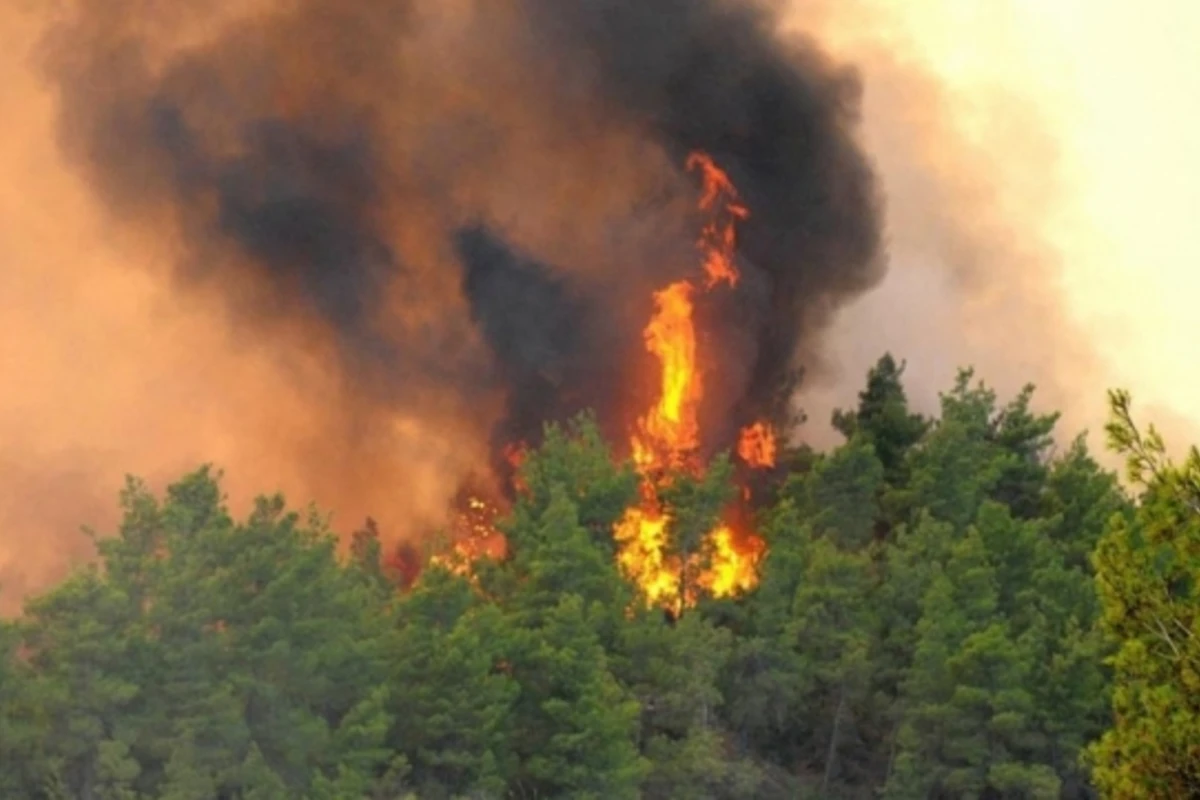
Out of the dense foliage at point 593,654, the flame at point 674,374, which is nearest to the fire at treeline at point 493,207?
the flame at point 674,374

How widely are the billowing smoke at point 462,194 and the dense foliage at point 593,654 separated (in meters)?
9.92

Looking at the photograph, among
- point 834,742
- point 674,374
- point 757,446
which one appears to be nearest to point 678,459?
point 674,374

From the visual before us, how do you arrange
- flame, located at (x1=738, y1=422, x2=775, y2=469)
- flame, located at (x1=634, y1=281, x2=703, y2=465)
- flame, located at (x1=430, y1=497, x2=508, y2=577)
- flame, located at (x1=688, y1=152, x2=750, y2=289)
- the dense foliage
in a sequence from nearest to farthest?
the dense foliage → flame, located at (x1=430, y1=497, x2=508, y2=577) → flame, located at (x1=634, y1=281, x2=703, y2=465) → flame, located at (x1=738, y1=422, x2=775, y2=469) → flame, located at (x1=688, y1=152, x2=750, y2=289)

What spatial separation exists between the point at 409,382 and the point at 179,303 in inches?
284

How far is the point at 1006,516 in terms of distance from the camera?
34.1 m

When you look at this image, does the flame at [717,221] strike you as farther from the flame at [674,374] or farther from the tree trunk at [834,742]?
the tree trunk at [834,742]

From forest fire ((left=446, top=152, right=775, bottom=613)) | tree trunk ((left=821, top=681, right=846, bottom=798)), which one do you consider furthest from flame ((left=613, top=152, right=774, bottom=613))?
tree trunk ((left=821, top=681, right=846, bottom=798))

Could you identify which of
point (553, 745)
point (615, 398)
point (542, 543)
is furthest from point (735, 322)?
point (553, 745)

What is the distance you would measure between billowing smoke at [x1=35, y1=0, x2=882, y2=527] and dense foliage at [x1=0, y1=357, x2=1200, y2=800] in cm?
992

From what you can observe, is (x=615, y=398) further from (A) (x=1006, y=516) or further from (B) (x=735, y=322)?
(A) (x=1006, y=516)

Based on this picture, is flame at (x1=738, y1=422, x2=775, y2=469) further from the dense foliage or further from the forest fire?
the dense foliage

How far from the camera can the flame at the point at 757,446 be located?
47.6 m

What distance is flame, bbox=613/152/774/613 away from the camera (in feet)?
119

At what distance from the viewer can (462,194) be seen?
170 ft
